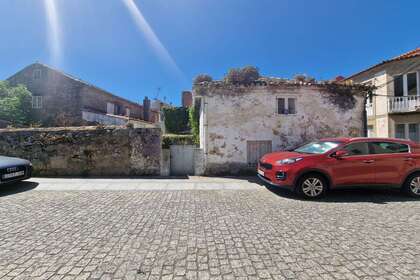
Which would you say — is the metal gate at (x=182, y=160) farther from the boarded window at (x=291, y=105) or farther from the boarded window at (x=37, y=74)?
the boarded window at (x=37, y=74)

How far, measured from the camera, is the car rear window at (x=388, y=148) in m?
6.02

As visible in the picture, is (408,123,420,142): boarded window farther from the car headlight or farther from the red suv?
the car headlight

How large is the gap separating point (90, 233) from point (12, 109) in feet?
72.9

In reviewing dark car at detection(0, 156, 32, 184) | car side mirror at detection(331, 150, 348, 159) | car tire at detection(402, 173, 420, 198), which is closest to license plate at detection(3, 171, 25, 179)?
dark car at detection(0, 156, 32, 184)

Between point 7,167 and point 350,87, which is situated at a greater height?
point 350,87

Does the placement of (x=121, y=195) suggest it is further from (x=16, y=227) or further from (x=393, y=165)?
(x=393, y=165)

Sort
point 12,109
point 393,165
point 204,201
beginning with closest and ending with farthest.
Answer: point 204,201 < point 393,165 < point 12,109

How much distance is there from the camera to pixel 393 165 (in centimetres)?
593

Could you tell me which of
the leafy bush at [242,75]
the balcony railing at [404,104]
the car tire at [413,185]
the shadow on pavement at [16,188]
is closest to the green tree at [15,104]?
the shadow on pavement at [16,188]

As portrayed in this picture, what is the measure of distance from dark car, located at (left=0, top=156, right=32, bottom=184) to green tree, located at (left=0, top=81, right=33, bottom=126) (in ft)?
50.7

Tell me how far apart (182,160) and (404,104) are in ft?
47.6

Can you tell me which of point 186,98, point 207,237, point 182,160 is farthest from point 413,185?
point 186,98

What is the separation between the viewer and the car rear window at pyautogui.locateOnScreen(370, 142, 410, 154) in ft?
19.7

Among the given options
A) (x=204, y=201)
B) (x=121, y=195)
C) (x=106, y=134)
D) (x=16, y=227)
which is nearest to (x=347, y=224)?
(x=204, y=201)
